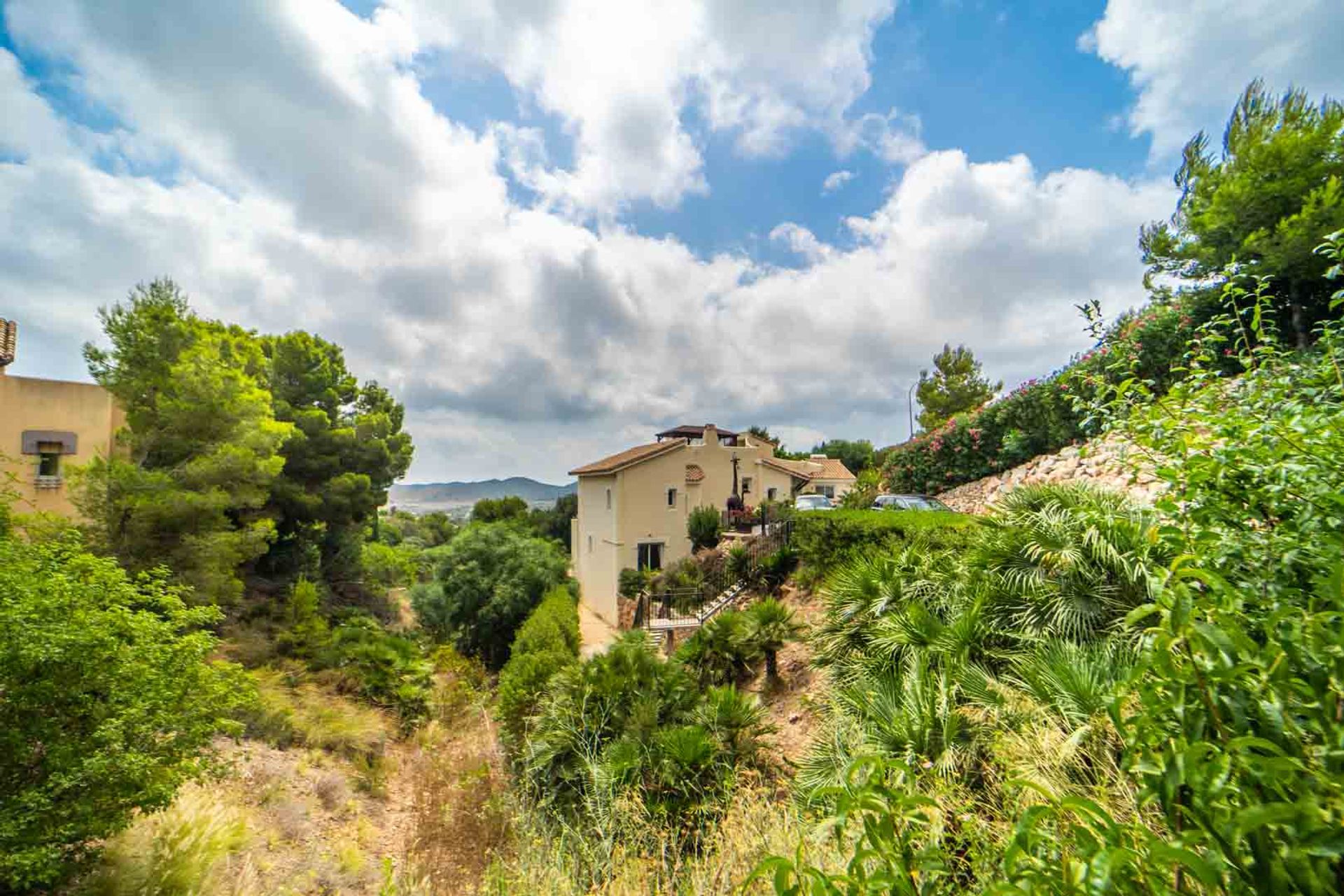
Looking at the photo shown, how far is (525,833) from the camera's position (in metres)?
4.71

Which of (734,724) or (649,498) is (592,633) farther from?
(734,724)

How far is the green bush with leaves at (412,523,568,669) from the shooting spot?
1688cm

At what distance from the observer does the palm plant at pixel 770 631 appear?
25.9 ft

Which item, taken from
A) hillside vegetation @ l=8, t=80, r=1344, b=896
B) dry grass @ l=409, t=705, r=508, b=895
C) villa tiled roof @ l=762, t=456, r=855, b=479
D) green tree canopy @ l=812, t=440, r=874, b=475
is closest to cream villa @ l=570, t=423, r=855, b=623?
villa tiled roof @ l=762, t=456, r=855, b=479

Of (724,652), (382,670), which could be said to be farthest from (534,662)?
(382,670)

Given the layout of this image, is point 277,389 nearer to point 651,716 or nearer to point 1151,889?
point 651,716

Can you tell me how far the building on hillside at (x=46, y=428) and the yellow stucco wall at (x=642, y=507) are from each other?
14873mm

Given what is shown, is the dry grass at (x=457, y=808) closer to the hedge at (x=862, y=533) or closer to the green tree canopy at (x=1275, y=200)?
the hedge at (x=862, y=533)

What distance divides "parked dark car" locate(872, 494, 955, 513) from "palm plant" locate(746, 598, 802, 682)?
743 centimetres

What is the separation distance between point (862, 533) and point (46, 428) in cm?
2001

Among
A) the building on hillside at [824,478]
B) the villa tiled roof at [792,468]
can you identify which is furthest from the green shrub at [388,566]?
the building on hillside at [824,478]

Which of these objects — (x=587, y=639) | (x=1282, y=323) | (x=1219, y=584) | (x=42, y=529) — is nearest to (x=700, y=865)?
(x=1219, y=584)

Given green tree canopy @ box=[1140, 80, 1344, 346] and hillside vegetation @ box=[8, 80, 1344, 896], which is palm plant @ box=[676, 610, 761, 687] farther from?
green tree canopy @ box=[1140, 80, 1344, 346]

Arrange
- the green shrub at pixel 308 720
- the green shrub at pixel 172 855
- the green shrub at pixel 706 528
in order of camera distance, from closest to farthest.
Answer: the green shrub at pixel 172 855
the green shrub at pixel 308 720
the green shrub at pixel 706 528
